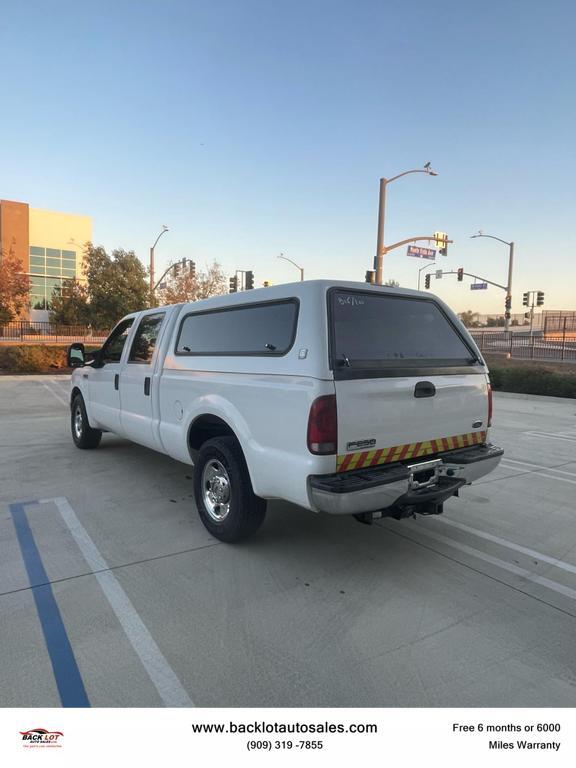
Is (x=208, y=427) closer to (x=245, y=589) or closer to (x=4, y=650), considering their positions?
(x=245, y=589)

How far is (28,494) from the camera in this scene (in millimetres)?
5402

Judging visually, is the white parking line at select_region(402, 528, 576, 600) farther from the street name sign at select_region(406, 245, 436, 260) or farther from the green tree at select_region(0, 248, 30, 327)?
the green tree at select_region(0, 248, 30, 327)

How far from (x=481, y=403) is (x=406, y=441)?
999mm

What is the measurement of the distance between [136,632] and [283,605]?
2.93 ft

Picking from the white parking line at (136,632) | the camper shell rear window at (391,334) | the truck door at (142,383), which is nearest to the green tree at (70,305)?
the truck door at (142,383)

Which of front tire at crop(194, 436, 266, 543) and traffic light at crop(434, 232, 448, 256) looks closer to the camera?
front tire at crop(194, 436, 266, 543)

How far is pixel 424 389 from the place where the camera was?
3.71 m

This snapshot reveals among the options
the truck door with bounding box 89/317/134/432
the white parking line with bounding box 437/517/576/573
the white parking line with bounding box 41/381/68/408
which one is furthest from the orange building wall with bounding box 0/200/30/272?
the white parking line with bounding box 437/517/576/573

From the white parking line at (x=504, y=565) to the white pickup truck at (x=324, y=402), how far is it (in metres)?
0.61

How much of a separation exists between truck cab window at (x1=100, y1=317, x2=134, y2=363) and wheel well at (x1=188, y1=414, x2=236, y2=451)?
6.68 feet

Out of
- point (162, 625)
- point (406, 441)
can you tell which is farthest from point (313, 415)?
point (162, 625)

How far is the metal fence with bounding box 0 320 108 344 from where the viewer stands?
35.0 meters
